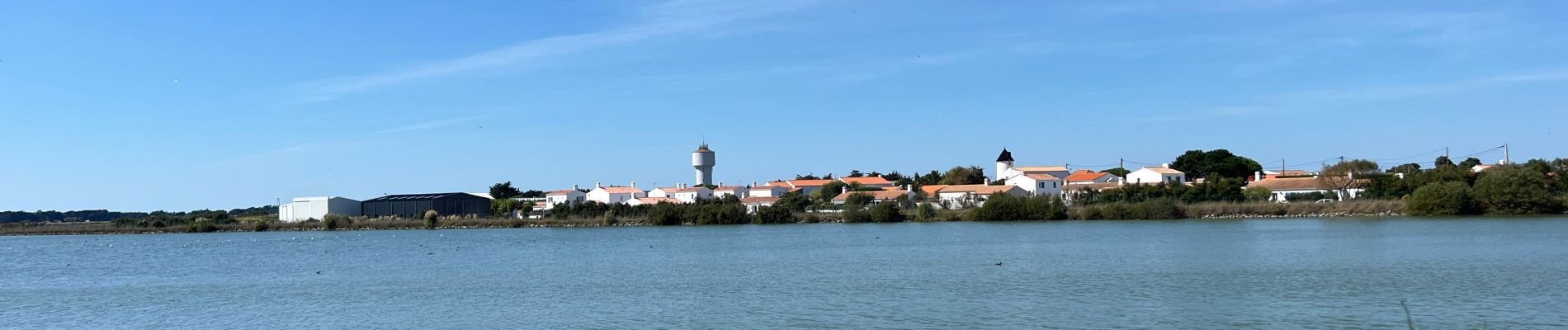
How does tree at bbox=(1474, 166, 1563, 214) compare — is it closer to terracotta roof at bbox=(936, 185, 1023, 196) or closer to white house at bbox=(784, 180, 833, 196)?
terracotta roof at bbox=(936, 185, 1023, 196)

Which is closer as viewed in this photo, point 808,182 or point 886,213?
point 886,213

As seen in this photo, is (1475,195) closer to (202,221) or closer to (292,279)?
(292,279)

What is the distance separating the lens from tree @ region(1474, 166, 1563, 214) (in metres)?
55.9

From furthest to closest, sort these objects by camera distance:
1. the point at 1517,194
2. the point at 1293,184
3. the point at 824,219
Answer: the point at 1293,184 < the point at 824,219 < the point at 1517,194

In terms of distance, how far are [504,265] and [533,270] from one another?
8.52 ft

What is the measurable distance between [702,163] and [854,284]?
92.4 m

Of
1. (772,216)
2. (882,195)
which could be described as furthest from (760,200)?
(772,216)

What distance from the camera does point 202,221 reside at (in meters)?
75.2

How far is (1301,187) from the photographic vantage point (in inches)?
3063

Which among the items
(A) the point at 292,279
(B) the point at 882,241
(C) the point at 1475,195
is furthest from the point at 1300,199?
(A) the point at 292,279

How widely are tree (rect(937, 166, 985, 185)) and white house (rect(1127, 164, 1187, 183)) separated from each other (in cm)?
1071

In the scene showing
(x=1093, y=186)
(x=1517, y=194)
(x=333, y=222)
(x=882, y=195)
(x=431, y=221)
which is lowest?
(x=1517, y=194)

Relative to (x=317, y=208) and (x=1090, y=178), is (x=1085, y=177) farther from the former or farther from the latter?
(x=317, y=208)

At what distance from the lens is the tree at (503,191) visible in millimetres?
116562
